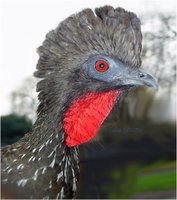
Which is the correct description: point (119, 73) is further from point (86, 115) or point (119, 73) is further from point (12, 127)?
point (12, 127)

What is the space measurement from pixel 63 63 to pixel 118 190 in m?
1.24

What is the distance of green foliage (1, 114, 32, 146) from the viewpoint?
1.61 meters

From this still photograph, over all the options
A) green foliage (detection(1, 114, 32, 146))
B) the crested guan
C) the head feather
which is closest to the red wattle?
the crested guan

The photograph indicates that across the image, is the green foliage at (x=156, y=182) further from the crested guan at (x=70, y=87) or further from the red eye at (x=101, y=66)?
the red eye at (x=101, y=66)

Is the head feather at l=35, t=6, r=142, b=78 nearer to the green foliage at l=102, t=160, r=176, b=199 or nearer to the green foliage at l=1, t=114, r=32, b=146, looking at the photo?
the green foliage at l=1, t=114, r=32, b=146

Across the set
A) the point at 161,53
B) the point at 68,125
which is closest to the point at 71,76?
the point at 68,125

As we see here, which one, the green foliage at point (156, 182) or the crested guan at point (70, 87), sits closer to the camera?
the crested guan at point (70, 87)

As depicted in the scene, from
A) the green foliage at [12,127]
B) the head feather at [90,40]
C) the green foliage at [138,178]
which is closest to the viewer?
the head feather at [90,40]

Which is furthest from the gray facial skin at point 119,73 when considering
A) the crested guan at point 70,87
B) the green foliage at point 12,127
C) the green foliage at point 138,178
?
the green foliage at point 138,178

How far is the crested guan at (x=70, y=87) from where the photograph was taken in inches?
45.6

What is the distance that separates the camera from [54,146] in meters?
1.22

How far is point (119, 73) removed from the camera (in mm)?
1180

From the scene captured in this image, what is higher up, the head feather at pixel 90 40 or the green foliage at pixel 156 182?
the head feather at pixel 90 40

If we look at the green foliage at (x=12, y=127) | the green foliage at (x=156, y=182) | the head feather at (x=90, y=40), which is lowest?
the green foliage at (x=156, y=182)
